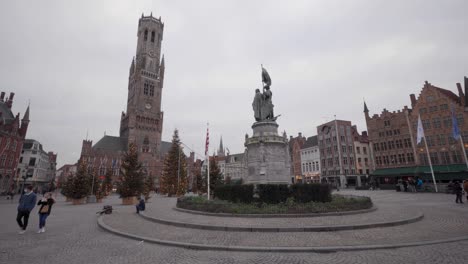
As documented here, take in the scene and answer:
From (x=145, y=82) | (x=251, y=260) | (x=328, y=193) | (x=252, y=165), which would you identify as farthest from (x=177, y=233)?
(x=145, y=82)

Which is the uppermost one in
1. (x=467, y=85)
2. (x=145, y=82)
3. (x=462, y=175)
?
(x=145, y=82)

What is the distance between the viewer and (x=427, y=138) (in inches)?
1756

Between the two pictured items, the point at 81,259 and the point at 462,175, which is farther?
the point at 462,175

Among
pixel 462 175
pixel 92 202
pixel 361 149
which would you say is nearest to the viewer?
pixel 92 202

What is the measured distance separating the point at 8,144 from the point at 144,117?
37.9m

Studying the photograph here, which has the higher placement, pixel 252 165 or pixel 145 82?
pixel 145 82

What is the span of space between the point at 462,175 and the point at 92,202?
56.7 meters

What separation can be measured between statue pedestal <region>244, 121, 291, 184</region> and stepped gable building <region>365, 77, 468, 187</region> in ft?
123

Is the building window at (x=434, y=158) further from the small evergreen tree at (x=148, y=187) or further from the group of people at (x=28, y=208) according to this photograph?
the group of people at (x=28, y=208)

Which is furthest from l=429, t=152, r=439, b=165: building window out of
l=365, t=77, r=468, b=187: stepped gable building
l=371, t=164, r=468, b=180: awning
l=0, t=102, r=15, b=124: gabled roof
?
l=0, t=102, r=15, b=124: gabled roof

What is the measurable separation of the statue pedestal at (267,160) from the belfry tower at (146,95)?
220 feet

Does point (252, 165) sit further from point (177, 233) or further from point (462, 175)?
point (462, 175)

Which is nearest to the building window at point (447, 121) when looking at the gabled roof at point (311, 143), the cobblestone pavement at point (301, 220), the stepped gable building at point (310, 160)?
the stepped gable building at point (310, 160)

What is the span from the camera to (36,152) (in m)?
72.8
